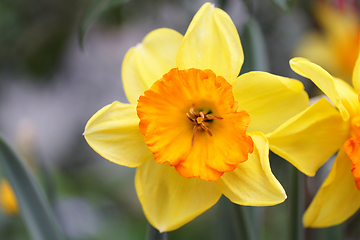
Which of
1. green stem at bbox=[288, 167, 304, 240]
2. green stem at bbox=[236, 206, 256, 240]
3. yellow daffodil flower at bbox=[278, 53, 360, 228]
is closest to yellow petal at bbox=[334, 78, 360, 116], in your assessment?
yellow daffodil flower at bbox=[278, 53, 360, 228]

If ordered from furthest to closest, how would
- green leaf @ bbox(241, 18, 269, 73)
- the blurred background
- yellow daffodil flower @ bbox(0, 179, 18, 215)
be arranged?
1. the blurred background
2. yellow daffodil flower @ bbox(0, 179, 18, 215)
3. green leaf @ bbox(241, 18, 269, 73)

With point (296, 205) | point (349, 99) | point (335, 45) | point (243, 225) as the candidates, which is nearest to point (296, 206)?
point (296, 205)

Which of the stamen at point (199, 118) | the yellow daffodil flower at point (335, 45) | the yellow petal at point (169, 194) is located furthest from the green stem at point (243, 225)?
the yellow daffodil flower at point (335, 45)

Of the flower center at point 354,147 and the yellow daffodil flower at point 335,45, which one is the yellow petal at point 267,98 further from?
the yellow daffodil flower at point 335,45

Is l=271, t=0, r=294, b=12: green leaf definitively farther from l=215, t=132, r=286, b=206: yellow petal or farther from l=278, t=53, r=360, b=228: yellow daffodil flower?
l=215, t=132, r=286, b=206: yellow petal

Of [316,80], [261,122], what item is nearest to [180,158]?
[261,122]

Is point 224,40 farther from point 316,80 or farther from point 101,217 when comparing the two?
point 101,217

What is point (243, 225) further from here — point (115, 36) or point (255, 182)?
point (115, 36)
